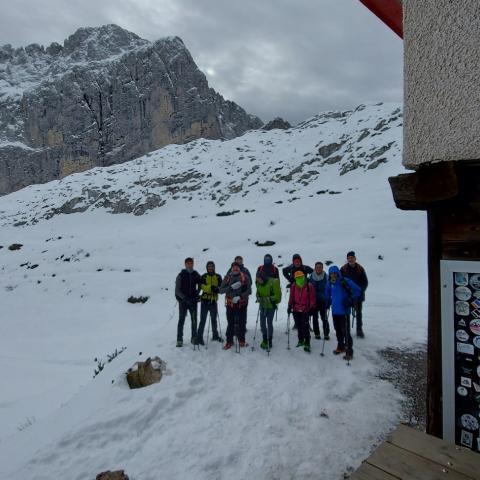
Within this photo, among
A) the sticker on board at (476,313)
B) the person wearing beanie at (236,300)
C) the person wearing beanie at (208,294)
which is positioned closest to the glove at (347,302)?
the person wearing beanie at (236,300)

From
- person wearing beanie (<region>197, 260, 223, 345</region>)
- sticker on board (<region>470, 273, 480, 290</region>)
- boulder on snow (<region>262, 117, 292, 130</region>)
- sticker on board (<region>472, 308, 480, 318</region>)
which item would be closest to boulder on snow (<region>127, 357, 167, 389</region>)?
person wearing beanie (<region>197, 260, 223, 345</region>)

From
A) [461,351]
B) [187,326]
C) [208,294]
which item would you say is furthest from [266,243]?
[461,351]

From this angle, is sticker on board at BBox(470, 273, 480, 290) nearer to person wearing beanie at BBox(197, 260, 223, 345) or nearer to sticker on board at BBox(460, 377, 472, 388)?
sticker on board at BBox(460, 377, 472, 388)

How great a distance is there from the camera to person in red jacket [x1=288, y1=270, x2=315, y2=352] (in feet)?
24.9

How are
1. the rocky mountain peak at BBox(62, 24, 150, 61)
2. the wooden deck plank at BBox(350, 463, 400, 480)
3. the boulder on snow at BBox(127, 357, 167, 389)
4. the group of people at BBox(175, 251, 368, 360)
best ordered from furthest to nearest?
the rocky mountain peak at BBox(62, 24, 150, 61)
the group of people at BBox(175, 251, 368, 360)
the boulder on snow at BBox(127, 357, 167, 389)
the wooden deck plank at BBox(350, 463, 400, 480)

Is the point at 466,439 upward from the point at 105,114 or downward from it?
downward

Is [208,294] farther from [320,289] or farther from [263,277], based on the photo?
[320,289]

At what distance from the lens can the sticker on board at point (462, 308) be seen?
3.39 metres

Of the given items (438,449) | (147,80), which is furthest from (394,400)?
(147,80)

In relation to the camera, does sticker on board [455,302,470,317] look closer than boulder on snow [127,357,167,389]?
Yes

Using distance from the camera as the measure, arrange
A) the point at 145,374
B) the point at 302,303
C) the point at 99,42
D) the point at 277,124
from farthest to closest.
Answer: the point at 99,42, the point at 277,124, the point at 302,303, the point at 145,374

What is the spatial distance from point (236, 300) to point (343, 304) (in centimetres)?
224

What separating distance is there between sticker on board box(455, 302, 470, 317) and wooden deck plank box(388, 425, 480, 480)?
1158 millimetres

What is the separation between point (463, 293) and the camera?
11.1ft
